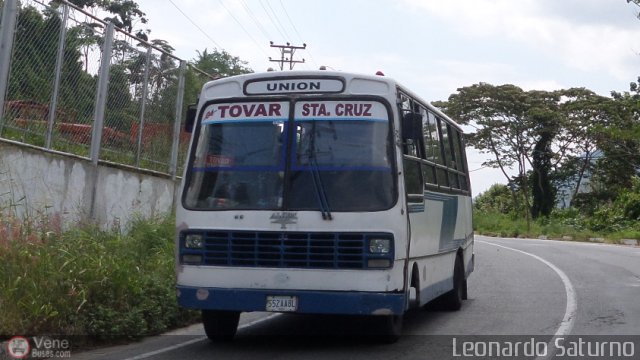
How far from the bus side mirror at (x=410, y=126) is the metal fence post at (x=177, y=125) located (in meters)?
9.39

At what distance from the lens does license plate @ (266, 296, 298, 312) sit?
29.8 ft

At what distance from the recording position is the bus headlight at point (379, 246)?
9.03m

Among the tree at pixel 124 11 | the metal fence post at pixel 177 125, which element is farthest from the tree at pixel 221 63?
the metal fence post at pixel 177 125

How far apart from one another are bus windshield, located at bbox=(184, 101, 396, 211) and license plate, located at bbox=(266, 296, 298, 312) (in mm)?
924

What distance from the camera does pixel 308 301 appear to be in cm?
905

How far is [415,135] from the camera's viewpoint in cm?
969

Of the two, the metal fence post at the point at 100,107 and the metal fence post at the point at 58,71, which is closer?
the metal fence post at the point at 58,71

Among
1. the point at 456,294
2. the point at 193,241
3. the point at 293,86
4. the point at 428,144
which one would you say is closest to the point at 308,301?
the point at 193,241

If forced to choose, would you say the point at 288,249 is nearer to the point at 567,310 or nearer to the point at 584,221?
the point at 567,310

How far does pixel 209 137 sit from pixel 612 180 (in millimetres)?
43589

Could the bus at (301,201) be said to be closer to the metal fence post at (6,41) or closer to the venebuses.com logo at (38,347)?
the venebuses.com logo at (38,347)

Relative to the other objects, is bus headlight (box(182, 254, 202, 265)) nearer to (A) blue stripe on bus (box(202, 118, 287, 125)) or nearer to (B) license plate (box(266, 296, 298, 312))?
(B) license plate (box(266, 296, 298, 312))

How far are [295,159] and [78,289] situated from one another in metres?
2.90

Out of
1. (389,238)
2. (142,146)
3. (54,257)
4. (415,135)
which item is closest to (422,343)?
(389,238)
